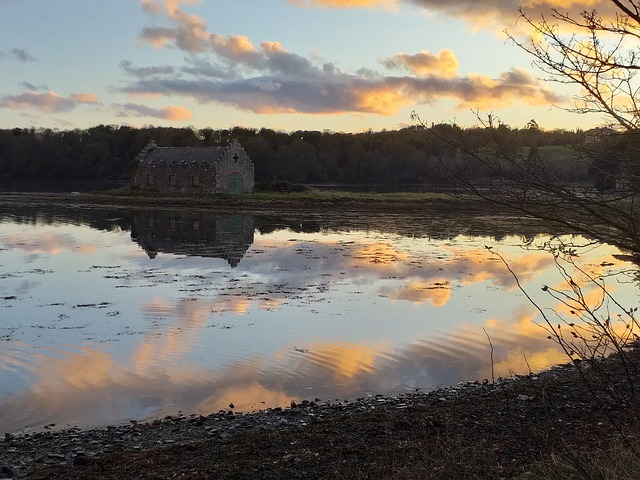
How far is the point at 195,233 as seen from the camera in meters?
33.9

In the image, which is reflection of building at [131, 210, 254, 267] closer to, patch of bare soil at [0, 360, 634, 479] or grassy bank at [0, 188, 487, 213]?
grassy bank at [0, 188, 487, 213]

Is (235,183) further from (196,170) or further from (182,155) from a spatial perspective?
(182,155)

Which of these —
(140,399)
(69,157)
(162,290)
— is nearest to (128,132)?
(69,157)

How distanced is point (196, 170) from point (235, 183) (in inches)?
165

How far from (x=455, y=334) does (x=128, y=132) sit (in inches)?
4593

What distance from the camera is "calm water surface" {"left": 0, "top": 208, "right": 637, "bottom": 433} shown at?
9281 millimetres

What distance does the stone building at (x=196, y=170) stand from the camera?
2366 inches

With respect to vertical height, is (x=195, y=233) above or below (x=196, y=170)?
below

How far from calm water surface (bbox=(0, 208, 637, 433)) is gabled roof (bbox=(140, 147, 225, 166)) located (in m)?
32.1

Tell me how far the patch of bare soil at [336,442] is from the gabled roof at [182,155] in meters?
53.7

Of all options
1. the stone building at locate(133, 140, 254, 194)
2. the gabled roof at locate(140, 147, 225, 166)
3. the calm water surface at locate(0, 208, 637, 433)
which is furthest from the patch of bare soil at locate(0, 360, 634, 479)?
the gabled roof at locate(140, 147, 225, 166)

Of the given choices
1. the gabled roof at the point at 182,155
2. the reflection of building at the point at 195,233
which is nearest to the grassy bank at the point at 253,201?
the gabled roof at the point at 182,155

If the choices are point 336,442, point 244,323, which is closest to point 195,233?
point 244,323

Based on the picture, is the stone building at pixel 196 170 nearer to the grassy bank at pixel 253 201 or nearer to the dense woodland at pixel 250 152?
the grassy bank at pixel 253 201
